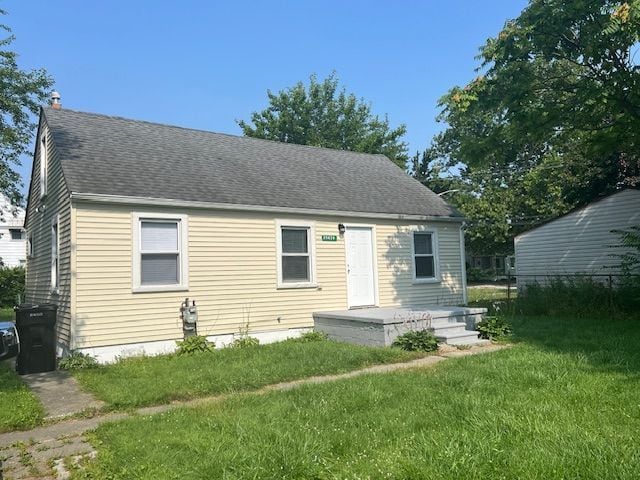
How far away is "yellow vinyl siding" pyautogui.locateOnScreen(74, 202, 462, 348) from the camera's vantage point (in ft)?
31.1

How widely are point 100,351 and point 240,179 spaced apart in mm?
5311

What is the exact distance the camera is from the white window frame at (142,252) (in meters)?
9.93

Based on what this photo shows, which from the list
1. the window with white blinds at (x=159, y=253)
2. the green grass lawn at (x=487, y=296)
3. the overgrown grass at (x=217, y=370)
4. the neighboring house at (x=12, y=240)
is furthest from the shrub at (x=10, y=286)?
the green grass lawn at (x=487, y=296)

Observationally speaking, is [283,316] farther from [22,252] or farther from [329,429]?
[22,252]

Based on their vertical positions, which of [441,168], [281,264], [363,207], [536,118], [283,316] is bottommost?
[283,316]

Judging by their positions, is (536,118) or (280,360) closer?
(280,360)

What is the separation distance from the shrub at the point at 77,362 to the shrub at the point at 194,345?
62.2 inches

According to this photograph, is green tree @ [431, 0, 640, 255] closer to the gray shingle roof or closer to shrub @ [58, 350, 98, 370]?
the gray shingle roof

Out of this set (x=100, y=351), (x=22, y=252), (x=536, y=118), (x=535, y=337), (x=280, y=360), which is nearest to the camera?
(x=280, y=360)

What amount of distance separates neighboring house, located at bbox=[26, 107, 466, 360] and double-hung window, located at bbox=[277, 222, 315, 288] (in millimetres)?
27

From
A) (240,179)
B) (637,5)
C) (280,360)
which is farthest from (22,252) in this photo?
(637,5)

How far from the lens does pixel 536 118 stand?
38.3 feet

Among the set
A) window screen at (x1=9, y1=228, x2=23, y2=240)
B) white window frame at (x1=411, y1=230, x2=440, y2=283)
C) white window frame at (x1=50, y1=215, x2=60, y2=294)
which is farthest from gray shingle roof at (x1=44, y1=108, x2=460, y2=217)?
window screen at (x1=9, y1=228, x2=23, y2=240)

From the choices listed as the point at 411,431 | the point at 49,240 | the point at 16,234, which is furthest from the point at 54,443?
the point at 16,234
